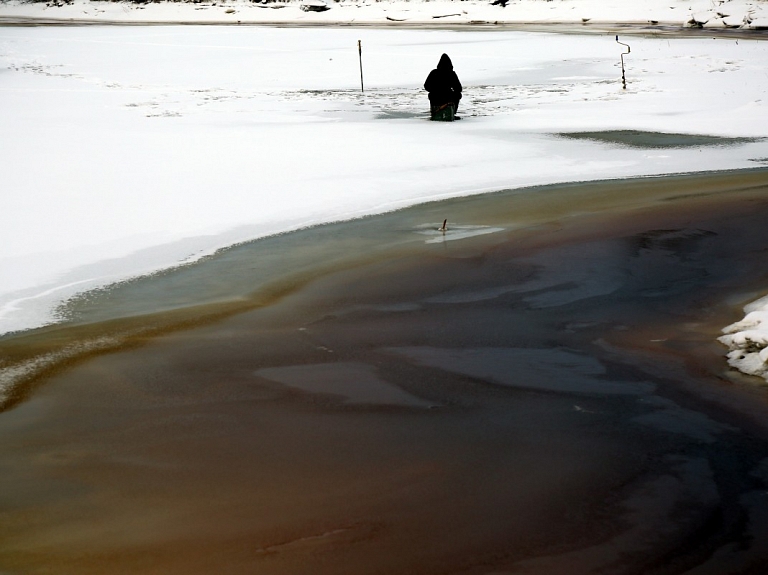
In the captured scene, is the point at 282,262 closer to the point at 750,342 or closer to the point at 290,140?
the point at 750,342

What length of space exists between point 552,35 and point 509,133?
25060 mm

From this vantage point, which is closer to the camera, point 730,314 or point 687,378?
point 687,378

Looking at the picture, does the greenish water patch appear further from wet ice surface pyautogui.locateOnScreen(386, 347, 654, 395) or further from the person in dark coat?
wet ice surface pyautogui.locateOnScreen(386, 347, 654, 395)

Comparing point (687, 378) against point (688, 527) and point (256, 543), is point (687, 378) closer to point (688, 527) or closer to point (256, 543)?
point (688, 527)

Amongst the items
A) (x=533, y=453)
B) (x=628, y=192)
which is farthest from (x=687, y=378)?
(x=628, y=192)

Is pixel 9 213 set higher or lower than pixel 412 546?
higher

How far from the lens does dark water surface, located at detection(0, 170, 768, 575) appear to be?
14.6 ft

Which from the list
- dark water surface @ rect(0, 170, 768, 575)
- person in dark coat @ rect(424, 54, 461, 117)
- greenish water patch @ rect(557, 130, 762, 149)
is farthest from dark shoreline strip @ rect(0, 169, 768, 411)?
person in dark coat @ rect(424, 54, 461, 117)

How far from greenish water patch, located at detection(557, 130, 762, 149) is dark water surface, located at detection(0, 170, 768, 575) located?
5.99 meters

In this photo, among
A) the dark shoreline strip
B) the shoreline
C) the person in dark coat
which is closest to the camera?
the dark shoreline strip

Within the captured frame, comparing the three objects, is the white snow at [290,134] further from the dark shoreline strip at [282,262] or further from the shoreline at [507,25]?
the shoreline at [507,25]

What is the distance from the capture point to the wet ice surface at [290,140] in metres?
10.2

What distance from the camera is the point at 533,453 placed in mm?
5316

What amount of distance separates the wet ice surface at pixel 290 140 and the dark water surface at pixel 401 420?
143cm
